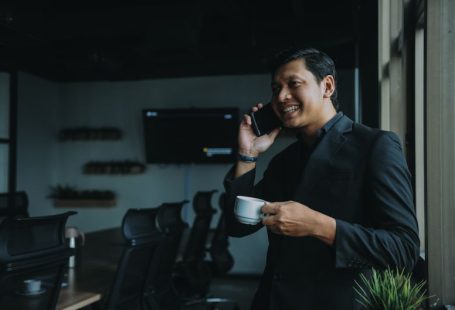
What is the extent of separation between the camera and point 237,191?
1.52m

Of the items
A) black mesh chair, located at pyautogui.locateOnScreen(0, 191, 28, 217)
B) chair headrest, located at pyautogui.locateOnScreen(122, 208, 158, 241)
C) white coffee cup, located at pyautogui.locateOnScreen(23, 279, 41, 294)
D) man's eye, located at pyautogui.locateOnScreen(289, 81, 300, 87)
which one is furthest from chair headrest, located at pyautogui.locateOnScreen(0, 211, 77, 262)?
A: black mesh chair, located at pyautogui.locateOnScreen(0, 191, 28, 217)

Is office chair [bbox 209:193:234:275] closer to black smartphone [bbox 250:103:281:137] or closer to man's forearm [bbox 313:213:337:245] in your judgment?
black smartphone [bbox 250:103:281:137]

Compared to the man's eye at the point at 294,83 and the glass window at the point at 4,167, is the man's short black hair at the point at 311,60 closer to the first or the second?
the man's eye at the point at 294,83

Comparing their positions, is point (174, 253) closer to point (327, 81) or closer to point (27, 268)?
point (27, 268)

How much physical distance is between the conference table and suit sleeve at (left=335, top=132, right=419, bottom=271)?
1.62 meters

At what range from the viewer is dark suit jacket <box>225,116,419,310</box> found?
117cm

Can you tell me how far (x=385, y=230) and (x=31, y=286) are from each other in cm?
168

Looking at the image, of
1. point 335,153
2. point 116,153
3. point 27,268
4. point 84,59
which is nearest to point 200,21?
point 84,59

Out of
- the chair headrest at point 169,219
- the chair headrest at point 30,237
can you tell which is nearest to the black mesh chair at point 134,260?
the chair headrest at point 169,219

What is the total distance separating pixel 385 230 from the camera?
119 centimetres

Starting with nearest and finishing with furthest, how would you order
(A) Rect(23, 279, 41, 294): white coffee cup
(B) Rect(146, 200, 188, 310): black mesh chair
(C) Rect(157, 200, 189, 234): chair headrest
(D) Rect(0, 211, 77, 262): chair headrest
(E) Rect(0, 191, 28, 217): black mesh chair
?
(D) Rect(0, 211, 77, 262): chair headrest < (A) Rect(23, 279, 41, 294): white coffee cup < (B) Rect(146, 200, 188, 310): black mesh chair < (C) Rect(157, 200, 189, 234): chair headrest < (E) Rect(0, 191, 28, 217): black mesh chair

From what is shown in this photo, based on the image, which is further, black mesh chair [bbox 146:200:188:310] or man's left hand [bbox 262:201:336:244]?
black mesh chair [bbox 146:200:188:310]

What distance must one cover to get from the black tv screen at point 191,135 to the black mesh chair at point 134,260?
4333 mm

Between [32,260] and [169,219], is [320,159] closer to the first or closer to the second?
[32,260]
